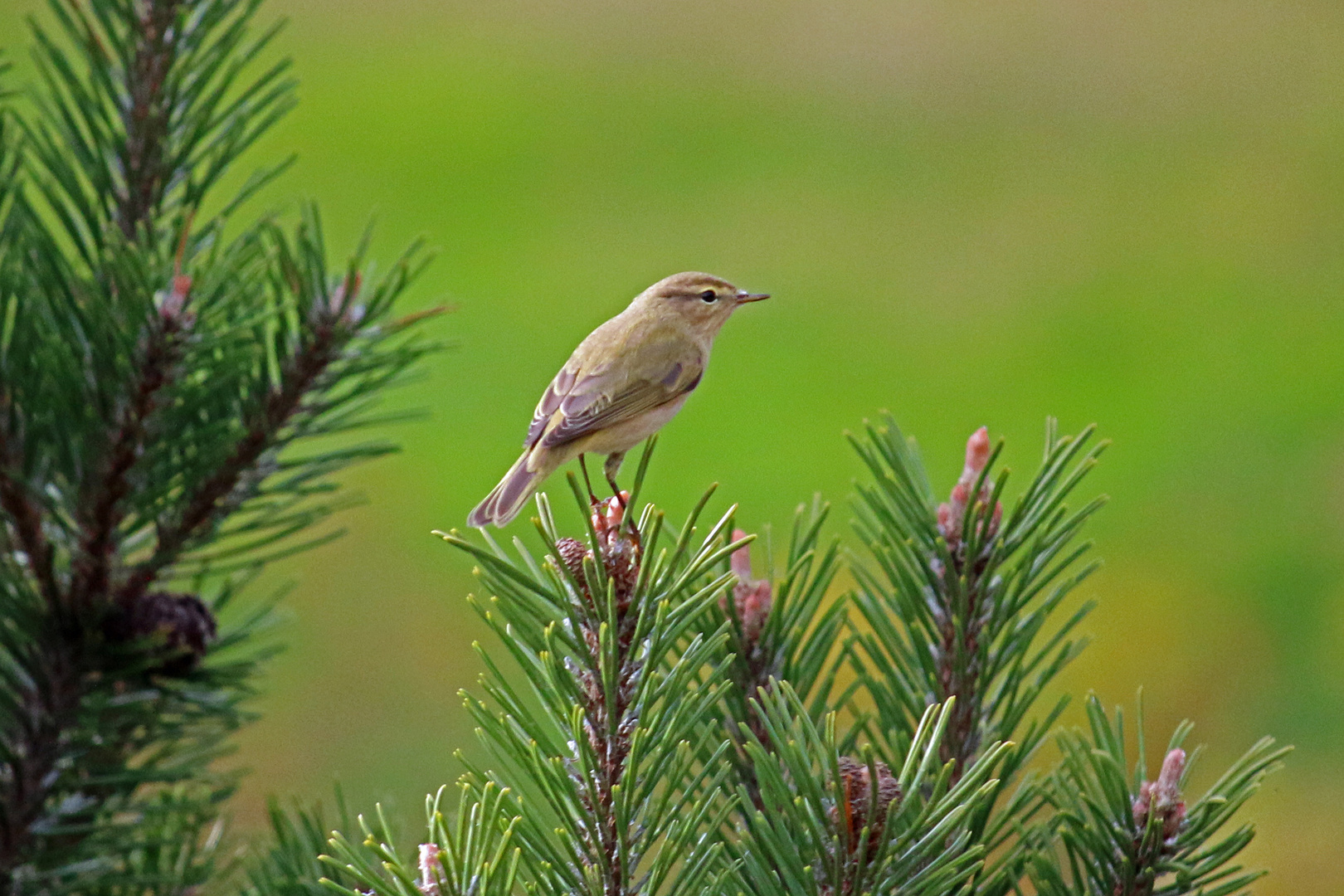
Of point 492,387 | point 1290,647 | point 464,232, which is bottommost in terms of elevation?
point 1290,647

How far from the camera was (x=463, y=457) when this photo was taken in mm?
3641

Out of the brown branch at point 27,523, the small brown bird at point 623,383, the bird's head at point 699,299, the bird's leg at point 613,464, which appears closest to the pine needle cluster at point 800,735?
the brown branch at point 27,523

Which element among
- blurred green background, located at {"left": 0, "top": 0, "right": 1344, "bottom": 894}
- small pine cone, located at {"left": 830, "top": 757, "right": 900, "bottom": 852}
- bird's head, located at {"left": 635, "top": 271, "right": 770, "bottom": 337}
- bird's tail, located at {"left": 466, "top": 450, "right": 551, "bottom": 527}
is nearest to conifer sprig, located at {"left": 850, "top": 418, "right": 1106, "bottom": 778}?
small pine cone, located at {"left": 830, "top": 757, "right": 900, "bottom": 852}

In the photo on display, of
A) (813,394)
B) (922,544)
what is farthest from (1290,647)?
(922,544)

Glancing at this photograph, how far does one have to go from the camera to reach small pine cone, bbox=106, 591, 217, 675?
1.15m

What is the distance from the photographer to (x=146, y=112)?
123 cm

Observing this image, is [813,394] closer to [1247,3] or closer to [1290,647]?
[1290,647]

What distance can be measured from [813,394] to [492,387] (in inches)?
37.2

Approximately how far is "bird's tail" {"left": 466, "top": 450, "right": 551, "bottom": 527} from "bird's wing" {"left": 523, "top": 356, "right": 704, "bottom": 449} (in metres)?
0.05

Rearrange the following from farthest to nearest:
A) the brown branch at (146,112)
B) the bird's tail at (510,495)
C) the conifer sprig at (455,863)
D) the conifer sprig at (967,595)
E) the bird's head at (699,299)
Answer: the bird's head at (699,299)
the bird's tail at (510,495)
the brown branch at (146,112)
the conifer sprig at (967,595)
the conifer sprig at (455,863)

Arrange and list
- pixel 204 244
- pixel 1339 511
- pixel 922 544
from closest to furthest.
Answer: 1. pixel 922 544
2. pixel 204 244
3. pixel 1339 511

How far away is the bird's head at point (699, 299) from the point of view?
6.24ft

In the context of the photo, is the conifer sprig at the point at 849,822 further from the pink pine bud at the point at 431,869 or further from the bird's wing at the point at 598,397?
the bird's wing at the point at 598,397

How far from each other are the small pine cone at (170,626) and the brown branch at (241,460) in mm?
17
